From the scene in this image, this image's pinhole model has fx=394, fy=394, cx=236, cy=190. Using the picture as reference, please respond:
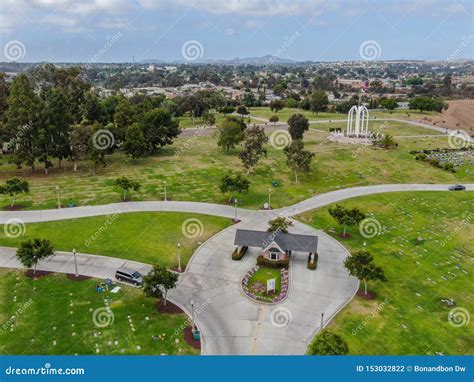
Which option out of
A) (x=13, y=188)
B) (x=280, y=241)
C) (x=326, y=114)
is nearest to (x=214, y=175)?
(x=280, y=241)

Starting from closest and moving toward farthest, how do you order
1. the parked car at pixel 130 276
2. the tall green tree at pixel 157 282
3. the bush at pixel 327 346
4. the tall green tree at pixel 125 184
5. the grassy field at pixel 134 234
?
1. the bush at pixel 327 346
2. the tall green tree at pixel 157 282
3. the parked car at pixel 130 276
4. the grassy field at pixel 134 234
5. the tall green tree at pixel 125 184

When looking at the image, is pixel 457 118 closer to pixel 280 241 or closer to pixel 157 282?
pixel 280 241

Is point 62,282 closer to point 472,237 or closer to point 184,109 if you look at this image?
point 472,237

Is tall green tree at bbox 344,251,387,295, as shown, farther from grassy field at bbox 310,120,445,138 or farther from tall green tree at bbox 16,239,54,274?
grassy field at bbox 310,120,445,138

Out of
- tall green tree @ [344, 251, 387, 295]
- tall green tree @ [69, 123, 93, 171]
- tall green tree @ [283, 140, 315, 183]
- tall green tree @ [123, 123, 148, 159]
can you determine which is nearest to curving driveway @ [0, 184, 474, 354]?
tall green tree @ [344, 251, 387, 295]

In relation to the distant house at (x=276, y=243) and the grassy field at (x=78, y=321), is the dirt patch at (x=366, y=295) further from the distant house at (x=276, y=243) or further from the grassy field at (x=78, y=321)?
the grassy field at (x=78, y=321)

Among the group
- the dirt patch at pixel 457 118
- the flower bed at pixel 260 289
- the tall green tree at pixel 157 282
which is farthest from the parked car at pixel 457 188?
the dirt patch at pixel 457 118

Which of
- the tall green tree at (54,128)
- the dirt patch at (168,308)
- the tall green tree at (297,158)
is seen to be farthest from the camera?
the tall green tree at (297,158)
